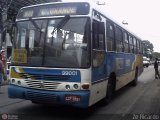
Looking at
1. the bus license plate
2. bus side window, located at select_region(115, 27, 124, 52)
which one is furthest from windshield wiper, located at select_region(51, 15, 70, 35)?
bus side window, located at select_region(115, 27, 124, 52)

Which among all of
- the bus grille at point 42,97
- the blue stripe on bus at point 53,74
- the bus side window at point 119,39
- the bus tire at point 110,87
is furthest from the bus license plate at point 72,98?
the bus side window at point 119,39

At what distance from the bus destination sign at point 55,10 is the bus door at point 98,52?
0.51m

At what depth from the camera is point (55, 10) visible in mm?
9789

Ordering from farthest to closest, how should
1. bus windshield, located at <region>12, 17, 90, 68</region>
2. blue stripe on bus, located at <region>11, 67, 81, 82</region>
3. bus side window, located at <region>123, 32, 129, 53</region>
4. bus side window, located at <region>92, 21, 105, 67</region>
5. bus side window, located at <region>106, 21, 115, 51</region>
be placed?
bus side window, located at <region>123, 32, 129, 53</region> → bus side window, located at <region>106, 21, 115, 51</region> → bus side window, located at <region>92, 21, 105, 67</region> → bus windshield, located at <region>12, 17, 90, 68</region> → blue stripe on bus, located at <region>11, 67, 81, 82</region>

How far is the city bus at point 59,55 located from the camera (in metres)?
9.09

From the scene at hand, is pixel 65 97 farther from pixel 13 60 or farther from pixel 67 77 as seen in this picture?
pixel 13 60

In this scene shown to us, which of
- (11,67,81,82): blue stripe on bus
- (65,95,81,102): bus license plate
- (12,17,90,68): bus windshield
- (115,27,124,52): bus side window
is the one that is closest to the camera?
(65,95,81,102): bus license plate

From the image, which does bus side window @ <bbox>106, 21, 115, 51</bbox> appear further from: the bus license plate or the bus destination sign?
the bus license plate

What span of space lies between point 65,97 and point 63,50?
122cm

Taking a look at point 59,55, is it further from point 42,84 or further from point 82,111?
point 82,111

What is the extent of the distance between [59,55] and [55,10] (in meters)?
1.33

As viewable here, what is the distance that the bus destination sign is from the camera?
9.55 m

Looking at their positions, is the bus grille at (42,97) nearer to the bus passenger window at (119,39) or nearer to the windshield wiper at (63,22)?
the windshield wiper at (63,22)

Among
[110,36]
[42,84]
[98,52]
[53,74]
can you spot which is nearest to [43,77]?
[42,84]
